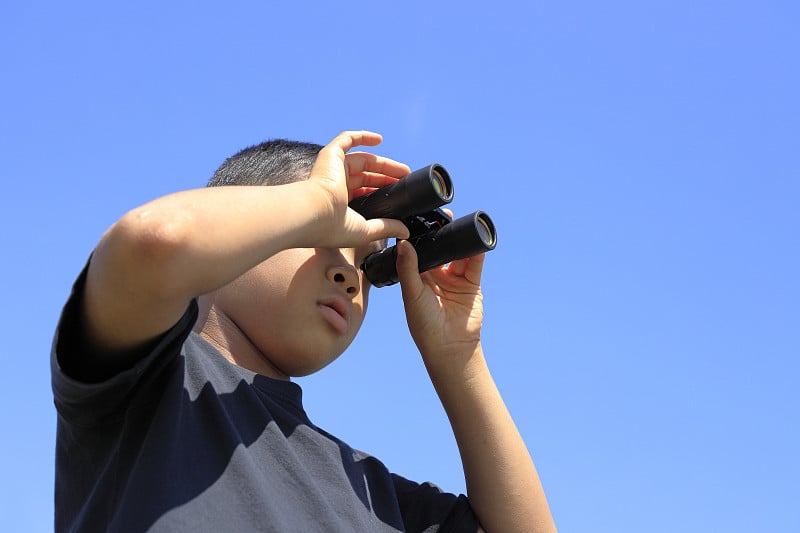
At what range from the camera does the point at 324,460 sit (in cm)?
210

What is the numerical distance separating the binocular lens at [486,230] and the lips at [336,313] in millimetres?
378

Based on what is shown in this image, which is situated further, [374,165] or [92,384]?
[374,165]

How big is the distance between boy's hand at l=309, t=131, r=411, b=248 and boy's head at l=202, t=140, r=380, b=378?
6.7 inches

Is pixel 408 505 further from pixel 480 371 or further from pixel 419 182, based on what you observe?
pixel 419 182

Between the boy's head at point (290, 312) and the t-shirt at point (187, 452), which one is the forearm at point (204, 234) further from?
the boy's head at point (290, 312)

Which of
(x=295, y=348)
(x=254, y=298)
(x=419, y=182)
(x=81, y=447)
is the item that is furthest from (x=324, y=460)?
(x=419, y=182)

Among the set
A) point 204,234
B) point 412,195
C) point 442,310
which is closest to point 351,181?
point 412,195

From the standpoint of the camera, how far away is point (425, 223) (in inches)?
97.8

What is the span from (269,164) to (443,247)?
0.54 meters

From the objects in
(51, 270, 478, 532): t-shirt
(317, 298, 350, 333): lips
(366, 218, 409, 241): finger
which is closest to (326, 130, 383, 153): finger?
(366, 218, 409, 241): finger

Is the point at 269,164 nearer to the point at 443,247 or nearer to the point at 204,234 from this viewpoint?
the point at 443,247

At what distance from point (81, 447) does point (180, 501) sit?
0.28 m

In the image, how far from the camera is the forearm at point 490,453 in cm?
234

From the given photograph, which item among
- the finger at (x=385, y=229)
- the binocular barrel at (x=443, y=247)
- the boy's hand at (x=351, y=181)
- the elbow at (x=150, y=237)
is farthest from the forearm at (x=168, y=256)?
the binocular barrel at (x=443, y=247)
